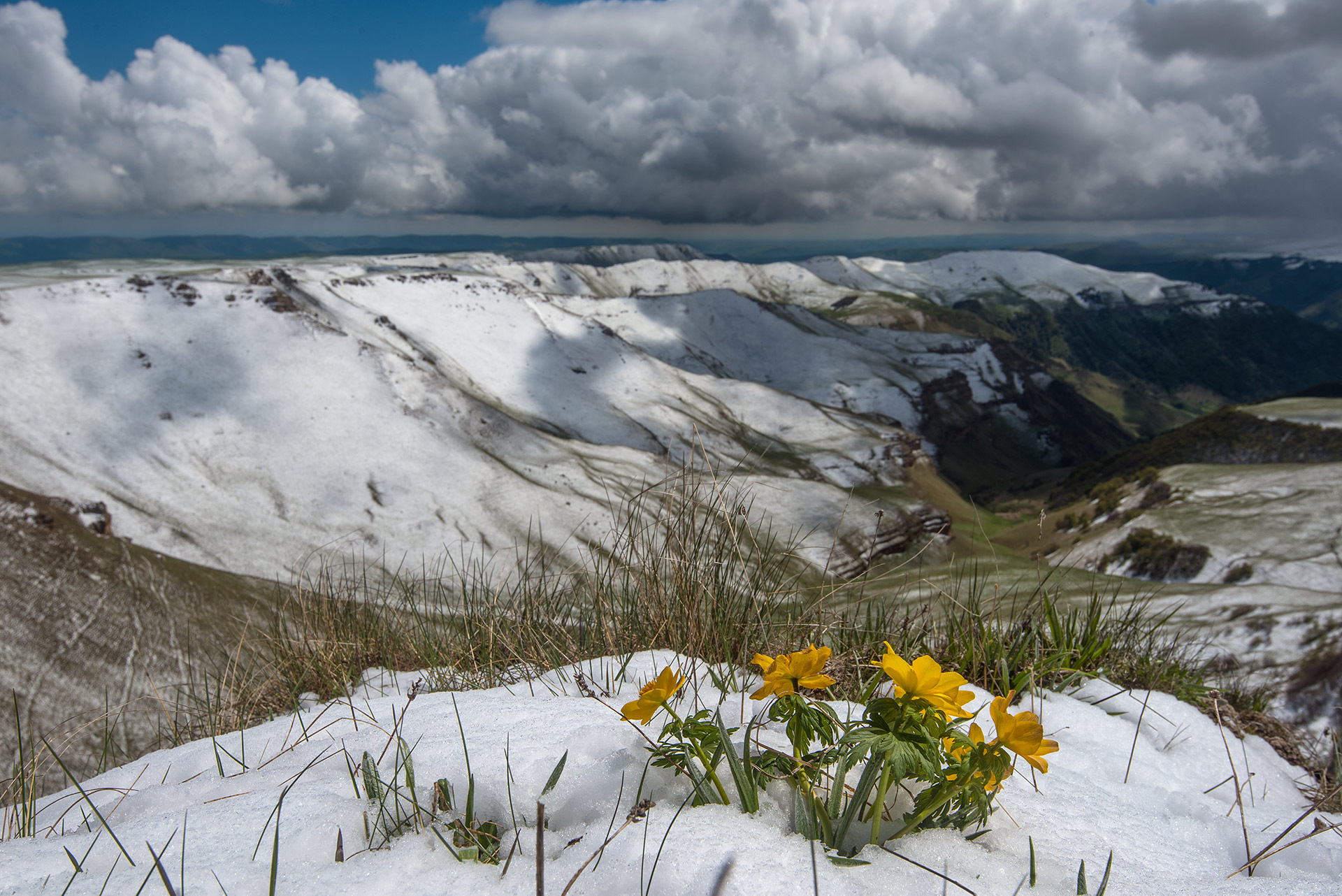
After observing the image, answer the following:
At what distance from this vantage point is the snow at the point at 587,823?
6.50 ft

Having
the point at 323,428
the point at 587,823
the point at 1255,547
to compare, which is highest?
the point at 587,823

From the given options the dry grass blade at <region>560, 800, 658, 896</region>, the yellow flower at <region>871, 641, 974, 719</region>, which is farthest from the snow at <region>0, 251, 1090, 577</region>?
the yellow flower at <region>871, 641, 974, 719</region>

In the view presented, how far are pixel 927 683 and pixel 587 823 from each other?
1.23 m

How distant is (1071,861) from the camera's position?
2113mm

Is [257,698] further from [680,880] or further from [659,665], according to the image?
[680,880]

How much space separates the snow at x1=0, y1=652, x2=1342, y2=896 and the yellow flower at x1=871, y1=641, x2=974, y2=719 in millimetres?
518

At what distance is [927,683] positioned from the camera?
189 cm

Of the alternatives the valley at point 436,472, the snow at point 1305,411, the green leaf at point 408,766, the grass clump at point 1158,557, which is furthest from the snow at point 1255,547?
the snow at point 1305,411

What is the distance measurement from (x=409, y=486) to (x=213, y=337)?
16.6m

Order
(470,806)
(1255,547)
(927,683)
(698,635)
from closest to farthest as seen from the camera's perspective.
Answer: (927,683), (470,806), (698,635), (1255,547)

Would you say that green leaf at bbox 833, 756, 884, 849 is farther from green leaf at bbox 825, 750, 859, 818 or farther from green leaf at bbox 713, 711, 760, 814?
green leaf at bbox 713, 711, 760, 814

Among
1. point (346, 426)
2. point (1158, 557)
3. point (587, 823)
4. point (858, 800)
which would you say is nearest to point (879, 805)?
point (858, 800)

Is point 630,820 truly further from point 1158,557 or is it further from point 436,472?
point 1158,557

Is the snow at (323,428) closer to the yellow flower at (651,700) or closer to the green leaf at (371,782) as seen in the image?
the green leaf at (371,782)
